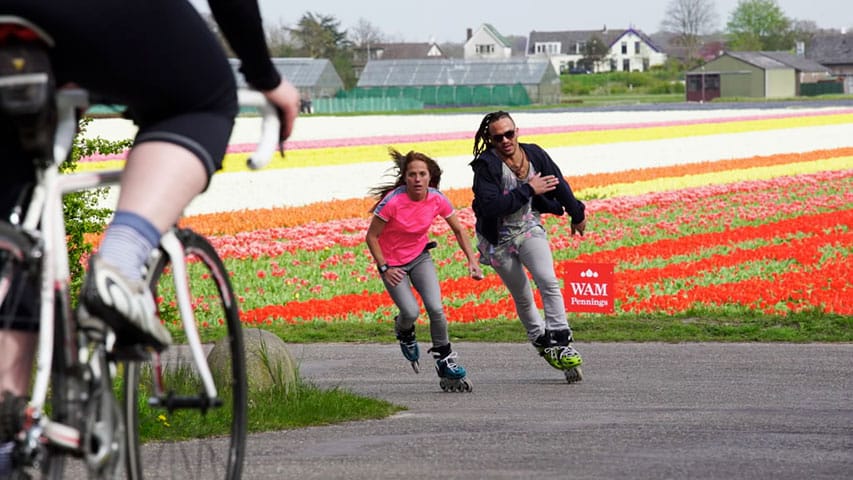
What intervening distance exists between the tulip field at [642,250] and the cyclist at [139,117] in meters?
10.2

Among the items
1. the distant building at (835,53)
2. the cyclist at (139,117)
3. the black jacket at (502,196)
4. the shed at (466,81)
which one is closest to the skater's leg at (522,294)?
the black jacket at (502,196)

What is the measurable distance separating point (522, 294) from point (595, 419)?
331 cm

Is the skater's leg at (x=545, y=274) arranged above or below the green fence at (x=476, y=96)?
above

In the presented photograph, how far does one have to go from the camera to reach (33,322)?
3.05m

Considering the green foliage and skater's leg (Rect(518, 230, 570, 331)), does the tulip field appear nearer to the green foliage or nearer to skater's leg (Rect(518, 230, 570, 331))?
the green foliage

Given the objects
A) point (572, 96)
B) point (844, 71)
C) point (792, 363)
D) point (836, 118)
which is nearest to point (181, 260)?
point (792, 363)

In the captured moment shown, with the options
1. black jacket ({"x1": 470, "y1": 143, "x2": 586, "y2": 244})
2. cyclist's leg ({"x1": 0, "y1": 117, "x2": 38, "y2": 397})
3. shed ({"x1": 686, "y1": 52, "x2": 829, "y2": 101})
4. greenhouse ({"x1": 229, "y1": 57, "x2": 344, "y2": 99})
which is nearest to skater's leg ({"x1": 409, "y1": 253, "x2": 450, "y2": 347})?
black jacket ({"x1": 470, "y1": 143, "x2": 586, "y2": 244})

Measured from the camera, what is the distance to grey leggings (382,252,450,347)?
10750 millimetres

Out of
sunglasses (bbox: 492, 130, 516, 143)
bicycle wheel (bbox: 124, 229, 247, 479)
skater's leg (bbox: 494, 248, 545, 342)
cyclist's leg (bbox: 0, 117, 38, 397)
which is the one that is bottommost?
skater's leg (bbox: 494, 248, 545, 342)

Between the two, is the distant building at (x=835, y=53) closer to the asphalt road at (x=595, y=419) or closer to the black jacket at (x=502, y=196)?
the asphalt road at (x=595, y=419)

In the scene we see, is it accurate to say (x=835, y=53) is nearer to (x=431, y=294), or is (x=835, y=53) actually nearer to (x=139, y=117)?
(x=431, y=294)

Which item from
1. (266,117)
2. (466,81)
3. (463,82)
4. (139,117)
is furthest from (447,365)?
(466,81)

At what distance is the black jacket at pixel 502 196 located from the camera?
10727 millimetres

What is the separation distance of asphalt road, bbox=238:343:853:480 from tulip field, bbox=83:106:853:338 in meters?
2.42
